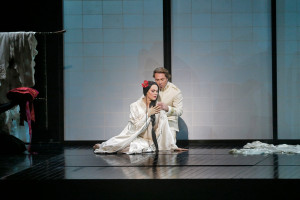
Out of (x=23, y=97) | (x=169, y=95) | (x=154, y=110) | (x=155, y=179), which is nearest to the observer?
(x=155, y=179)

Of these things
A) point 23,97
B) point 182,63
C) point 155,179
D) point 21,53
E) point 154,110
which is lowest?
point 155,179

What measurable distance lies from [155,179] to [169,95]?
2.84m

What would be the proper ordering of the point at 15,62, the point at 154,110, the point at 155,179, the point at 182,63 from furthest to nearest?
the point at 182,63, the point at 15,62, the point at 154,110, the point at 155,179

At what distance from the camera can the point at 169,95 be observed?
22.4 ft

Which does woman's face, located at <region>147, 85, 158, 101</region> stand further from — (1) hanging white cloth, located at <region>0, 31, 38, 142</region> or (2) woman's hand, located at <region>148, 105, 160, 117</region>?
(1) hanging white cloth, located at <region>0, 31, 38, 142</region>

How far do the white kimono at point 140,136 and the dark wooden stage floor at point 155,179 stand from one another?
89cm

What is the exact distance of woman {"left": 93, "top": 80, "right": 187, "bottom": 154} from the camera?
6.16 metres

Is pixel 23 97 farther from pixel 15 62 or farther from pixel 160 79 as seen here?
pixel 160 79

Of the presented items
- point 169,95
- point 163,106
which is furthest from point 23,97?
point 169,95

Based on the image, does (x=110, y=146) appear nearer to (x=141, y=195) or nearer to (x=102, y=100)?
(x=102, y=100)

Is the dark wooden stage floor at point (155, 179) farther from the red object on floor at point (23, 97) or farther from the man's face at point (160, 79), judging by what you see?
the man's face at point (160, 79)

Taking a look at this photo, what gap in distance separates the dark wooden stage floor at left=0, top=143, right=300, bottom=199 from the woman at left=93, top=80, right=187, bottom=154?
896 millimetres

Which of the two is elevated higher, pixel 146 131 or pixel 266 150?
pixel 146 131

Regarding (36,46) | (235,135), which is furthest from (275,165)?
(36,46)
